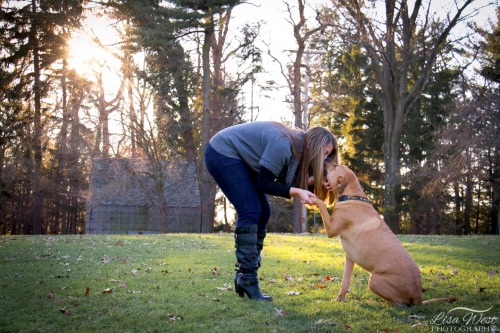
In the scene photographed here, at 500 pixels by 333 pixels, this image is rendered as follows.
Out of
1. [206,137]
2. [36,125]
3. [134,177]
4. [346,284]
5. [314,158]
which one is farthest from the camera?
[36,125]

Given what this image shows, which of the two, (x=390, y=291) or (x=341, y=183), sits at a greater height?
(x=341, y=183)

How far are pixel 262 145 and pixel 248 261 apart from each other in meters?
1.11

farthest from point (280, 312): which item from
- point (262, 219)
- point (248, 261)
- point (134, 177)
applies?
point (134, 177)

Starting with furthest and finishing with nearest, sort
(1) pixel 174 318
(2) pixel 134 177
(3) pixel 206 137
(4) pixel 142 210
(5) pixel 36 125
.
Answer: (4) pixel 142 210 < (5) pixel 36 125 < (2) pixel 134 177 < (3) pixel 206 137 < (1) pixel 174 318

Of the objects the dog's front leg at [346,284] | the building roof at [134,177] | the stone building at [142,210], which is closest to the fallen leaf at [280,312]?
the dog's front leg at [346,284]

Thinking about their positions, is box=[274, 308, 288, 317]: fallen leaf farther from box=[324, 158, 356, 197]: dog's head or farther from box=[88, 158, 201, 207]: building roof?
box=[88, 158, 201, 207]: building roof

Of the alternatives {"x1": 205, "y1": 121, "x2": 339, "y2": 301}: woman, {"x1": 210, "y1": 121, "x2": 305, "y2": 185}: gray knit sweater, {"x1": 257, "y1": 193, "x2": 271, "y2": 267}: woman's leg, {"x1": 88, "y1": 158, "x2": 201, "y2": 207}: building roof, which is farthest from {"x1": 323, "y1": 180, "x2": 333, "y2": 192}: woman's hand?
{"x1": 88, "y1": 158, "x2": 201, "y2": 207}: building roof

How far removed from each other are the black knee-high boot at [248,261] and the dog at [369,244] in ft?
2.28

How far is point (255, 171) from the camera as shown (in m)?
4.66

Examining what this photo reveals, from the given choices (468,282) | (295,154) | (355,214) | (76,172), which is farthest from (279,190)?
(76,172)

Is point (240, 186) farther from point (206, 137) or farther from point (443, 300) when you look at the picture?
point (206, 137)

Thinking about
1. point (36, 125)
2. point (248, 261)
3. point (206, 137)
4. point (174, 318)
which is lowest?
point (174, 318)

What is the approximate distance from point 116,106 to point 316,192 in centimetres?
2056

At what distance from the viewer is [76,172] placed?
28.5m
